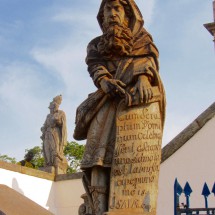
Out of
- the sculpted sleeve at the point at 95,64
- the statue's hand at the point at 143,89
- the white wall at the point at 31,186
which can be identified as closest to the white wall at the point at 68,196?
the white wall at the point at 31,186

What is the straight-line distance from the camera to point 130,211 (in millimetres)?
4117

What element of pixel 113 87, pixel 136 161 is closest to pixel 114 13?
pixel 113 87

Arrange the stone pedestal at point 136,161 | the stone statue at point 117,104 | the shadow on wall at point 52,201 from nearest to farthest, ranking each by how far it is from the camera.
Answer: the stone pedestal at point 136,161
the stone statue at point 117,104
the shadow on wall at point 52,201

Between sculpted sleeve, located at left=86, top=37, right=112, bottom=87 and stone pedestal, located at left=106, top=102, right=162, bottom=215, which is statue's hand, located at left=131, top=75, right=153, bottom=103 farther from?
sculpted sleeve, located at left=86, top=37, right=112, bottom=87

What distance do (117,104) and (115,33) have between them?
693 millimetres

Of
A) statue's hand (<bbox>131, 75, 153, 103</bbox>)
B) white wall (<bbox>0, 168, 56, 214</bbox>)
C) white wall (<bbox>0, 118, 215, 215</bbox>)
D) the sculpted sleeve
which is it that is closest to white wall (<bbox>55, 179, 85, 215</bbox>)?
white wall (<bbox>0, 168, 56, 214</bbox>)

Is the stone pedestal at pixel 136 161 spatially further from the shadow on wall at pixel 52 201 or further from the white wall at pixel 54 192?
the shadow on wall at pixel 52 201

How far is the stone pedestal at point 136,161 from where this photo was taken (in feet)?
13.6

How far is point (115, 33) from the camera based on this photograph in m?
4.71

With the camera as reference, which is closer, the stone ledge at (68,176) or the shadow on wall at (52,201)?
the stone ledge at (68,176)

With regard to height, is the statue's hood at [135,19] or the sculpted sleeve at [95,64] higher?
the statue's hood at [135,19]

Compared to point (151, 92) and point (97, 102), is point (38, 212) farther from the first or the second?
point (151, 92)

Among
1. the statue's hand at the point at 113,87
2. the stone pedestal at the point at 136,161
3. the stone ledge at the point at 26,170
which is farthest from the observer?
the stone ledge at the point at 26,170

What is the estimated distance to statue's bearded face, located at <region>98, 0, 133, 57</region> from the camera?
4.72m
